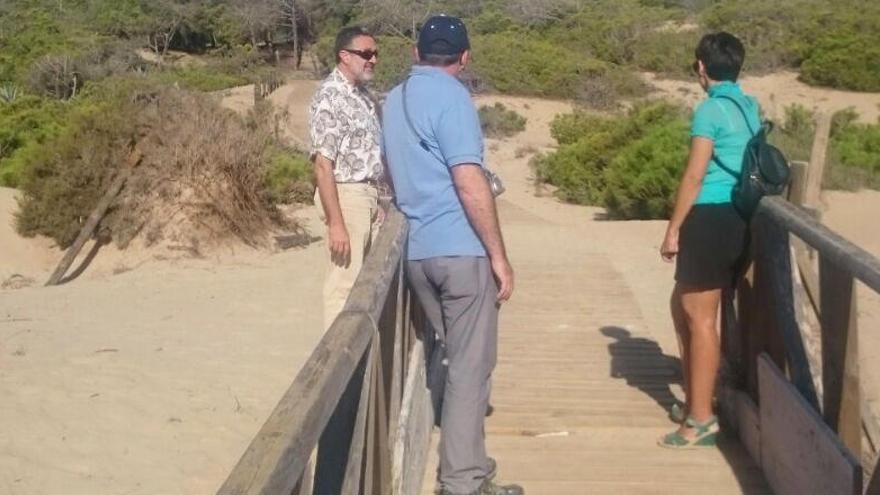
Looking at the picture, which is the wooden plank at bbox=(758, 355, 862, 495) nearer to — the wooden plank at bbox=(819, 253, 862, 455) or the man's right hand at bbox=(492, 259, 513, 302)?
the wooden plank at bbox=(819, 253, 862, 455)

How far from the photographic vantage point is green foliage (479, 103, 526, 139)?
2895 cm

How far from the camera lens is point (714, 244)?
505 cm

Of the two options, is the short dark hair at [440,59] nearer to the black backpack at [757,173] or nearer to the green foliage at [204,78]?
the black backpack at [757,173]

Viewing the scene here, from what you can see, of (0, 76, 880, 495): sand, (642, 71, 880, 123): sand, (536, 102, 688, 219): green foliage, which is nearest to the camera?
(0, 76, 880, 495): sand

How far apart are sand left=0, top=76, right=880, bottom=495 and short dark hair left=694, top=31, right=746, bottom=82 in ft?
10.2

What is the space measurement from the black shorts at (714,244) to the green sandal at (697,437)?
577 millimetres

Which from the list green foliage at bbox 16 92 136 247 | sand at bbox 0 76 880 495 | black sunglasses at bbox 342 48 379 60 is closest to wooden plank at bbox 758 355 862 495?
black sunglasses at bbox 342 48 379 60

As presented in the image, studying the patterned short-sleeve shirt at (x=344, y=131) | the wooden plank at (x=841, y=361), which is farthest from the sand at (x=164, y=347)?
the wooden plank at (x=841, y=361)

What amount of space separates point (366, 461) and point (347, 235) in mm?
2540

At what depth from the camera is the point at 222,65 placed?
143ft

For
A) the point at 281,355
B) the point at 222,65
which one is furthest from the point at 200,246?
the point at 222,65

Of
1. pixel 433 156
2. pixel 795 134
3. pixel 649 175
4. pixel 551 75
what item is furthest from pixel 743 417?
pixel 551 75

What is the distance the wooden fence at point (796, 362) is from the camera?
407 cm

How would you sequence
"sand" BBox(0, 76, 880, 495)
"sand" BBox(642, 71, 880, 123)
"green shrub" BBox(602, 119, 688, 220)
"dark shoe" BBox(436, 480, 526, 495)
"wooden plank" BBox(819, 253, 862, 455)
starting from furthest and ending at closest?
"sand" BBox(642, 71, 880, 123)
"green shrub" BBox(602, 119, 688, 220)
"sand" BBox(0, 76, 880, 495)
"dark shoe" BBox(436, 480, 526, 495)
"wooden plank" BBox(819, 253, 862, 455)
